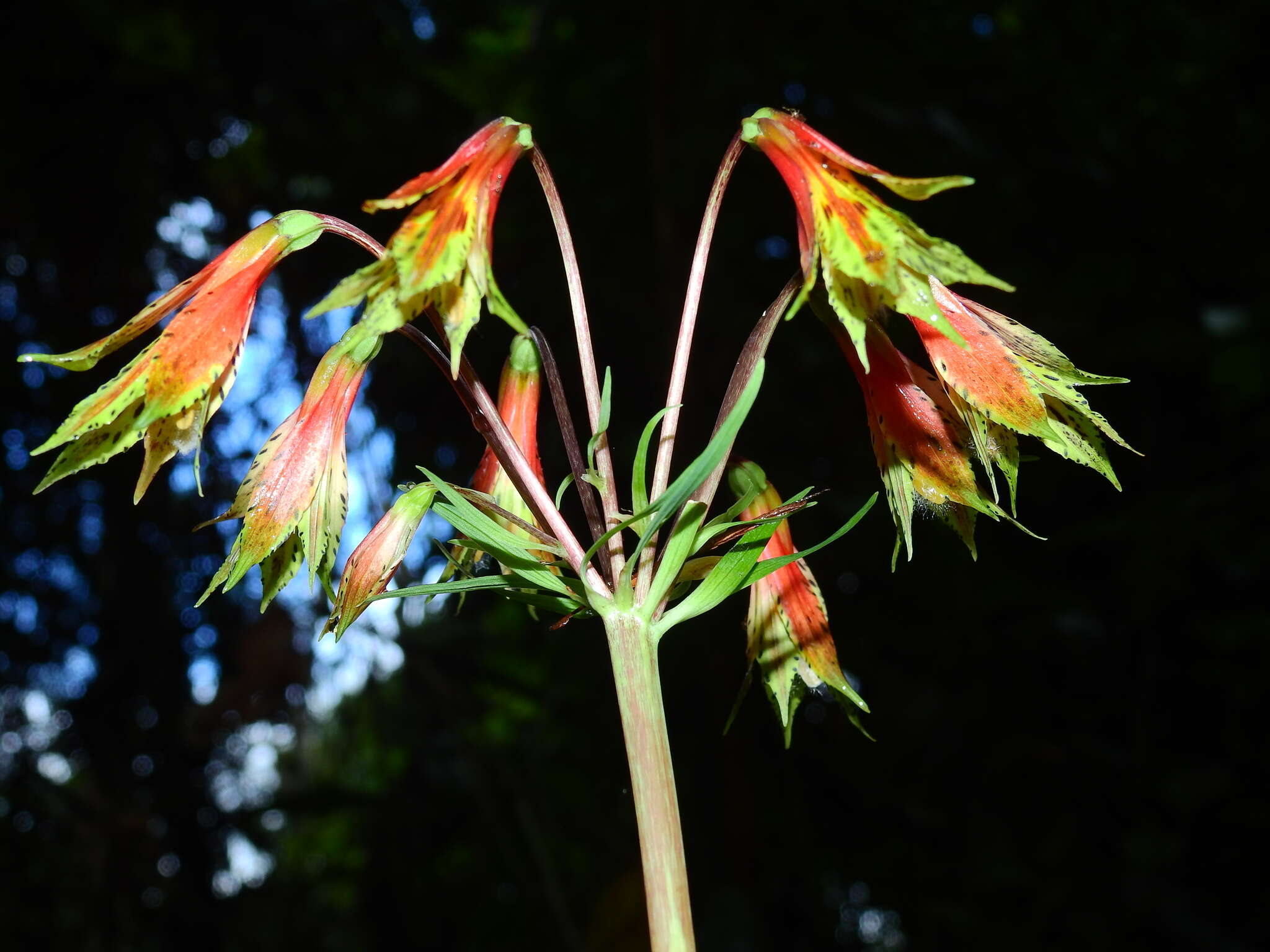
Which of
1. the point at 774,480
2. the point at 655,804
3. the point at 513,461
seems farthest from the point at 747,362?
the point at 774,480

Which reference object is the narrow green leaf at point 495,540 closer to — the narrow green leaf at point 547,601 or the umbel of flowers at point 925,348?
the narrow green leaf at point 547,601

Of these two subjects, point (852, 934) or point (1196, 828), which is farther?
point (852, 934)

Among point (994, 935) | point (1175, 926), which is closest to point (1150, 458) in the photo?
point (1175, 926)

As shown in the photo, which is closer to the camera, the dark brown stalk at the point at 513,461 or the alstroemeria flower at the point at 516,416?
the dark brown stalk at the point at 513,461

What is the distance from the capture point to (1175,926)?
7.17 ft

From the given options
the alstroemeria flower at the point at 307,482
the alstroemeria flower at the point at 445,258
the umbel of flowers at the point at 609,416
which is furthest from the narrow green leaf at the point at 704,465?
the alstroemeria flower at the point at 307,482

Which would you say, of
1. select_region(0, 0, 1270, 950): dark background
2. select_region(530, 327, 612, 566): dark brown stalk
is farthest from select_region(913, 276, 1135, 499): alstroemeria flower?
select_region(0, 0, 1270, 950): dark background

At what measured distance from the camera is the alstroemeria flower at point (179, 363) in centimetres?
61

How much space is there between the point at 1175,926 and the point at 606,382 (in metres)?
2.29

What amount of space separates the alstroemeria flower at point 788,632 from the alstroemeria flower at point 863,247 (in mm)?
204

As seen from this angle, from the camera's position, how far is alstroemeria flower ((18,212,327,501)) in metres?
0.61

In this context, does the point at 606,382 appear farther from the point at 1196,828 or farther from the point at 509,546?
the point at 1196,828

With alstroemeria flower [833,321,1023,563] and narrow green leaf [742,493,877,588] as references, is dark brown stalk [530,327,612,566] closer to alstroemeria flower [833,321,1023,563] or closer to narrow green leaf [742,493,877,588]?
narrow green leaf [742,493,877,588]

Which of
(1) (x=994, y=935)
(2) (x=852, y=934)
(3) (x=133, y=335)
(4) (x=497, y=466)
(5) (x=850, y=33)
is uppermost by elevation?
(3) (x=133, y=335)
